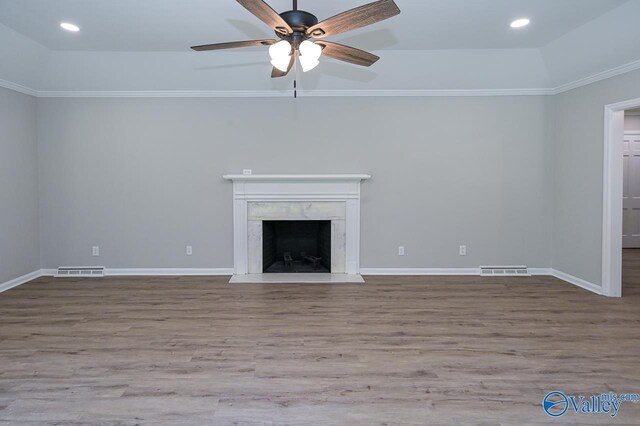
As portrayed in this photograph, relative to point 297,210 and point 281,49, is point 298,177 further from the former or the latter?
point 281,49

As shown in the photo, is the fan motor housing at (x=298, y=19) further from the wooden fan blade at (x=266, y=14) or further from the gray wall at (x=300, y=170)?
the gray wall at (x=300, y=170)

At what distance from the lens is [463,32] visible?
3803 mm

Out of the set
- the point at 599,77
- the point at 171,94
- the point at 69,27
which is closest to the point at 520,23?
the point at 599,77

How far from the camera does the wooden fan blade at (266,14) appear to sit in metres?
1.96

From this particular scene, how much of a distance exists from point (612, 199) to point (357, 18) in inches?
147

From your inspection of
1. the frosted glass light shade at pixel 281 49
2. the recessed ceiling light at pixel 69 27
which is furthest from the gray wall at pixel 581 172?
the recessed ceiling light at pixel 69 27

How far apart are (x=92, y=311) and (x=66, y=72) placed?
2.98m

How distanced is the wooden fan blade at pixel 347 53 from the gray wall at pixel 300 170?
2209mm

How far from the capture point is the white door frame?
404cm

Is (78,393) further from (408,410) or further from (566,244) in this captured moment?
(566,244)

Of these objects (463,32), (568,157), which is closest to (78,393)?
(463,32)

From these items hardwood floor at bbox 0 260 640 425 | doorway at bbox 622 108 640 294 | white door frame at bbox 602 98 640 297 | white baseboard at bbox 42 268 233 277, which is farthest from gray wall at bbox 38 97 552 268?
doorway at bbox 622 108 640 294

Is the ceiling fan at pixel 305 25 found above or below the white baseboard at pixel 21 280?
above

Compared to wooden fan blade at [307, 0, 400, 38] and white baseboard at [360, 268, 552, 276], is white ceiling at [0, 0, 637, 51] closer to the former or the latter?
wooden fan blade at [307, 0, 400, 38]
